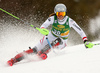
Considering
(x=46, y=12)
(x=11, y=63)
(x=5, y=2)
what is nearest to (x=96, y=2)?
(x=46, y=12)

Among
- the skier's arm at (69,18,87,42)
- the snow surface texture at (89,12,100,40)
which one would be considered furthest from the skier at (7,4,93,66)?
the snow surface texture at (89,12,100,40)

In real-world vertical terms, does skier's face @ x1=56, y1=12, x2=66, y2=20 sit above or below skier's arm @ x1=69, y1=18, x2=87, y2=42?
above

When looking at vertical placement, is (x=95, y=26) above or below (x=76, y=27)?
above

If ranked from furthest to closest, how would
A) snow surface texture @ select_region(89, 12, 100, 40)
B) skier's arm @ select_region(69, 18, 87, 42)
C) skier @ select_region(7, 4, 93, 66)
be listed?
1. snow surface texture @ select_region(89, 12, 100, 40)
2. skier's arm @ select_region(69, 18, 87, 42)
3. skier @ select_region(7, 4, 93, 66)

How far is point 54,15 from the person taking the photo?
4410 millimetres

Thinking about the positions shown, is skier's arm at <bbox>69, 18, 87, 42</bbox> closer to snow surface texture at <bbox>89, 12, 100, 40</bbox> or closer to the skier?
the skier

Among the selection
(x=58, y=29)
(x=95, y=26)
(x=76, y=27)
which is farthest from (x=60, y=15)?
(x=95, y=26)

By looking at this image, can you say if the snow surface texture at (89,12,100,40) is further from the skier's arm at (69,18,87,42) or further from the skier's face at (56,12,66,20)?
the skier's face at (56,12,66,20)

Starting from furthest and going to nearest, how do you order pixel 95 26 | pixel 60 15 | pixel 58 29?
pixel 95 26, pixel 58 29, pixel 60 15

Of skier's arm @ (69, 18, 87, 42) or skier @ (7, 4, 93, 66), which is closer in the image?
skier @ (7, 4, 93, 66)

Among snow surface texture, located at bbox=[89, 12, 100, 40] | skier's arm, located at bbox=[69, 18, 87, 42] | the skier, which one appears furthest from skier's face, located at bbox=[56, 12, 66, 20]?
snow surface texture, located at bbox=[89, 12, 100, 40]

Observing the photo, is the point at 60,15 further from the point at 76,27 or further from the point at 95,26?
the point at 95,26

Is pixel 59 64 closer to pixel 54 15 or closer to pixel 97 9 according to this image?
pixel 54 15

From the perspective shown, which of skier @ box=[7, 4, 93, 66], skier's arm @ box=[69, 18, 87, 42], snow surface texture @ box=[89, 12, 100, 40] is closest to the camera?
skier @ box=[7, 4, 93, 66]
